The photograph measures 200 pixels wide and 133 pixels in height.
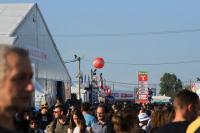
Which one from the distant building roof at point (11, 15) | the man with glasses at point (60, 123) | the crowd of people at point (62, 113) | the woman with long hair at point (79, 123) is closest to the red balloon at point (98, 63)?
the distant building roof at point (11, 15)

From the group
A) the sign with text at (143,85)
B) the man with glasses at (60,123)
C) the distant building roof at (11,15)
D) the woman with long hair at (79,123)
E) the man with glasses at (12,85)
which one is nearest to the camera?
the man with glasses at (12,85)

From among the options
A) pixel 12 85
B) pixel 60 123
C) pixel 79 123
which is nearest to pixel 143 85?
pixel 60 123

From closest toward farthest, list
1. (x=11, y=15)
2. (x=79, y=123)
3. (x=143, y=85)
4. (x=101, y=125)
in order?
(x=79, y=123)
(x=101, y=125)
(x=11, y=15)
(x=143, y=85)

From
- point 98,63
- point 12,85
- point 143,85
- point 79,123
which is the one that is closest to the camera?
point 12,85

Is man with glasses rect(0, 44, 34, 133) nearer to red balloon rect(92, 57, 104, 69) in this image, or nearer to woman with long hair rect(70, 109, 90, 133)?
woman with long hair rect(70, 109, 90, 133)

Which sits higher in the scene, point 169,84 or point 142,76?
point 169,84

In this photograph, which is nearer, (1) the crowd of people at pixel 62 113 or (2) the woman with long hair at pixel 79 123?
(1) the crowd of people at pixel 62 113

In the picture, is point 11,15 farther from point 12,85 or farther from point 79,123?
point 12,85

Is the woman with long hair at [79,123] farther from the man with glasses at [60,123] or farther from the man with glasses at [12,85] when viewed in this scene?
the man with glasses at [12,85]

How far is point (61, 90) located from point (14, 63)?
3287 centimetres

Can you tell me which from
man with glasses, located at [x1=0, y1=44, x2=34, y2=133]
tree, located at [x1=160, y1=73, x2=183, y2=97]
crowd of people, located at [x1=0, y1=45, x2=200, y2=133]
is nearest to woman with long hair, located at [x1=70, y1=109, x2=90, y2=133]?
crowd of people, located at [x1=0, y1=45, x2=200, y2=133]

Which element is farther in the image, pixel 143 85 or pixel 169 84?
pixel 169 84

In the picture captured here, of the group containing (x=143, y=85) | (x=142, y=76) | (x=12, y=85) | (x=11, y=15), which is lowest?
(x=12, y=85)

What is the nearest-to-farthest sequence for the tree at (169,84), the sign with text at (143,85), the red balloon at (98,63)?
the red balloon at (98,63) < the sign with text at (143,85) < the tree at (169,84)
